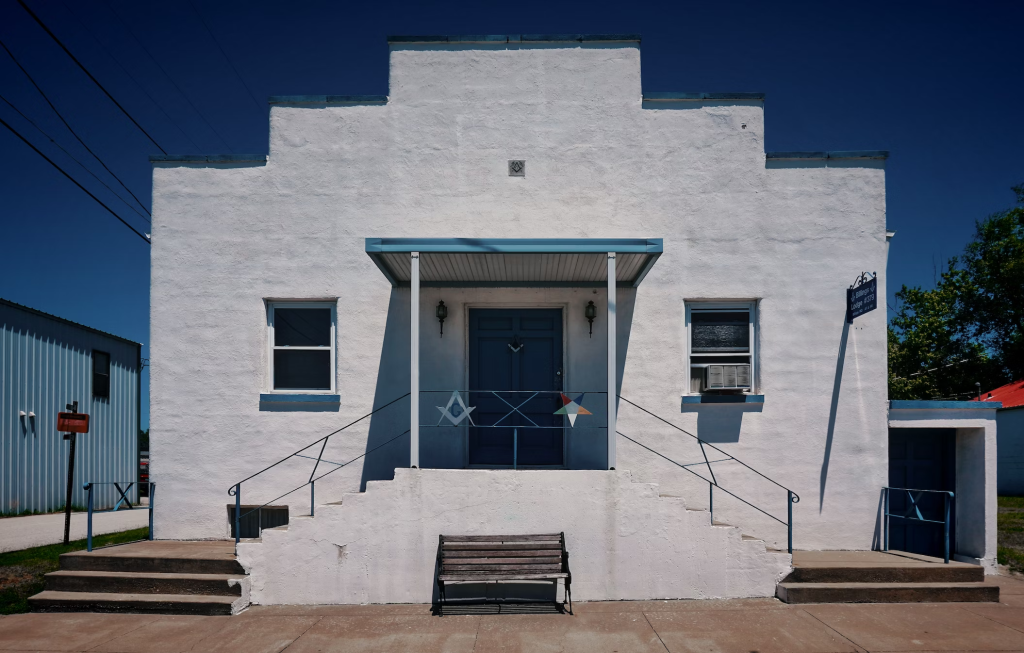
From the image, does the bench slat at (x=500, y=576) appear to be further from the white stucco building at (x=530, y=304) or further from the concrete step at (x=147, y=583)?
the concrete step at (x=147, y=583)

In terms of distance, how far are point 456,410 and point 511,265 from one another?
2051 millimetres

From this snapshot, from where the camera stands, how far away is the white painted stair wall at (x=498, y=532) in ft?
25.6

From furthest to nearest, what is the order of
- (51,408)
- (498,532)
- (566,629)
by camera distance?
(51,408), (498,532), (566,629)

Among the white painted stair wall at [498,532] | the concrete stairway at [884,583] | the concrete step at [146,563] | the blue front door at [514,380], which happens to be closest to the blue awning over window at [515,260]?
the blue front door at [514,380]

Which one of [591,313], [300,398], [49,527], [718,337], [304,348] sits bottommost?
[49,527]

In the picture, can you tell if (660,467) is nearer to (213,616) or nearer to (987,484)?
(987,484)

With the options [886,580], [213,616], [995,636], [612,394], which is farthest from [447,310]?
[995,636]

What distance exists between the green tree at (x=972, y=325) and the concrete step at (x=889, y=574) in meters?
25.6

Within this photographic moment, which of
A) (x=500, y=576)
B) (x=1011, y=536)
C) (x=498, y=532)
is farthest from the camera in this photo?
(x=1011, y=536)

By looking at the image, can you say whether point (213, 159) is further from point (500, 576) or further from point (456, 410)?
point (500, 576)

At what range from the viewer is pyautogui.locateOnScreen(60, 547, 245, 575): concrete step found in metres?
7.92

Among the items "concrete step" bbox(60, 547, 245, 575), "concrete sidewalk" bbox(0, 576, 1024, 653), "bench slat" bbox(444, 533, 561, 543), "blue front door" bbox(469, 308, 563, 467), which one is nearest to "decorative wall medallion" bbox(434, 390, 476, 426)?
"blue front door" bbox(469, 308, 563, 467)

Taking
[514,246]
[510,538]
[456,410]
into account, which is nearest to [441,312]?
[456,410]

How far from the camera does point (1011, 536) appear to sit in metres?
11.4
